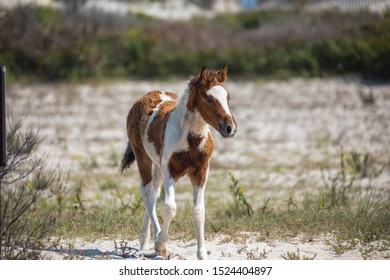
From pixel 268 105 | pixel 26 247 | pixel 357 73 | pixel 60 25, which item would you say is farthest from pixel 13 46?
pixel 26 247

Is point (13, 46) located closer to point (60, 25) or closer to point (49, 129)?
point (60, 25)

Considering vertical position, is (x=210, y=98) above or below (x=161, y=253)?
above

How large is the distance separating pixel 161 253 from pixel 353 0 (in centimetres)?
2575

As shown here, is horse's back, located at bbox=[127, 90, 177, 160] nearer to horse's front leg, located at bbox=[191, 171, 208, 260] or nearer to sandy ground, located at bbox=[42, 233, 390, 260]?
horse's front leg, located at bbox=[191, 171, 208, 260]

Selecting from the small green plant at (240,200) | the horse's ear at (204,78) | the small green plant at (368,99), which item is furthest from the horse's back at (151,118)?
the small green plant at (368,99)

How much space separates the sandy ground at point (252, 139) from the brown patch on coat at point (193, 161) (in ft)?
3.16

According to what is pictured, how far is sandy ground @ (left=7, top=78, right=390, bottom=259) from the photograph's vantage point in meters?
8.77

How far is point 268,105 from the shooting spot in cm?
1975

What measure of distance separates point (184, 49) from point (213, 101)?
17.3m

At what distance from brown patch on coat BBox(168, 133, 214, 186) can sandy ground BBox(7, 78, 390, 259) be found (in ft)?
3.16

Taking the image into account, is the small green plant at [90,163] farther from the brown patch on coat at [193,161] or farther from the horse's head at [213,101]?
the horse's head at [213,101]

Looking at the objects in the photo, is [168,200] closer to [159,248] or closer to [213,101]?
[159,248]

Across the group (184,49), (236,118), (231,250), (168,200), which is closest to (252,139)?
(236,118)

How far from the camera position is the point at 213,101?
24.1 feet
